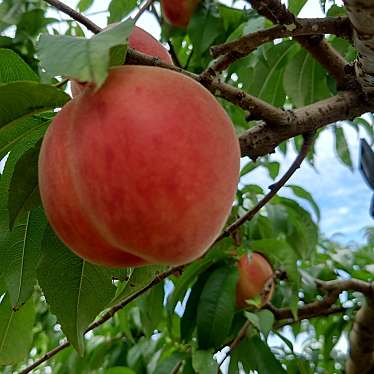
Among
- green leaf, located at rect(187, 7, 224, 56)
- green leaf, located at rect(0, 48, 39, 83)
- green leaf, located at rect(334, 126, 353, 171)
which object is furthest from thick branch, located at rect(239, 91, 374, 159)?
green leaf, located at rect(334, 126, 353, 171)

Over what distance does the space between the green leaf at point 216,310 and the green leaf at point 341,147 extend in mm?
365

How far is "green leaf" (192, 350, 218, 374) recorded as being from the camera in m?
0.97

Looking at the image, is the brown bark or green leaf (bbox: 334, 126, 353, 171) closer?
the brown bark

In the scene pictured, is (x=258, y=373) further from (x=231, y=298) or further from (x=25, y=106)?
(x=25, y=106)

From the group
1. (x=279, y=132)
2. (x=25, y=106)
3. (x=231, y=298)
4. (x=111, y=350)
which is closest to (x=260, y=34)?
(x=279, y=132)

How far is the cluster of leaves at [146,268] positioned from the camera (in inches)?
22.4

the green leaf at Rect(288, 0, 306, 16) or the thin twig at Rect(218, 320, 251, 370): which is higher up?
the green leaf at Rect(288, 0, 306, 16)

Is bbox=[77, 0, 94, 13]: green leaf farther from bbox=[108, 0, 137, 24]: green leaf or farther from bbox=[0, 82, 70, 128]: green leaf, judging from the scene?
bbox=[0, 82, 70, 128]: green leaf

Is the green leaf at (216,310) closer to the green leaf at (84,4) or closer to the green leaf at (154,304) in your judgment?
the green leaf at (154,304)

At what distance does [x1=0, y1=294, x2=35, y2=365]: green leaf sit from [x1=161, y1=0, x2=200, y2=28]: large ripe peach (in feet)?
2.13

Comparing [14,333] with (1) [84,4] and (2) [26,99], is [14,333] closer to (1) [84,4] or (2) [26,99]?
(2) [26,99]

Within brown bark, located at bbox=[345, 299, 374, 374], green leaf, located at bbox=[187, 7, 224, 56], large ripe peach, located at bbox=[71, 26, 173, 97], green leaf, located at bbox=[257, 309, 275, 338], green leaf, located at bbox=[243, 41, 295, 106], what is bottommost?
brown bark, located at bbox=[345, 299, 374, 374]

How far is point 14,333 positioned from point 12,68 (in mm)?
371

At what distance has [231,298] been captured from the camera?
1.08 metres
